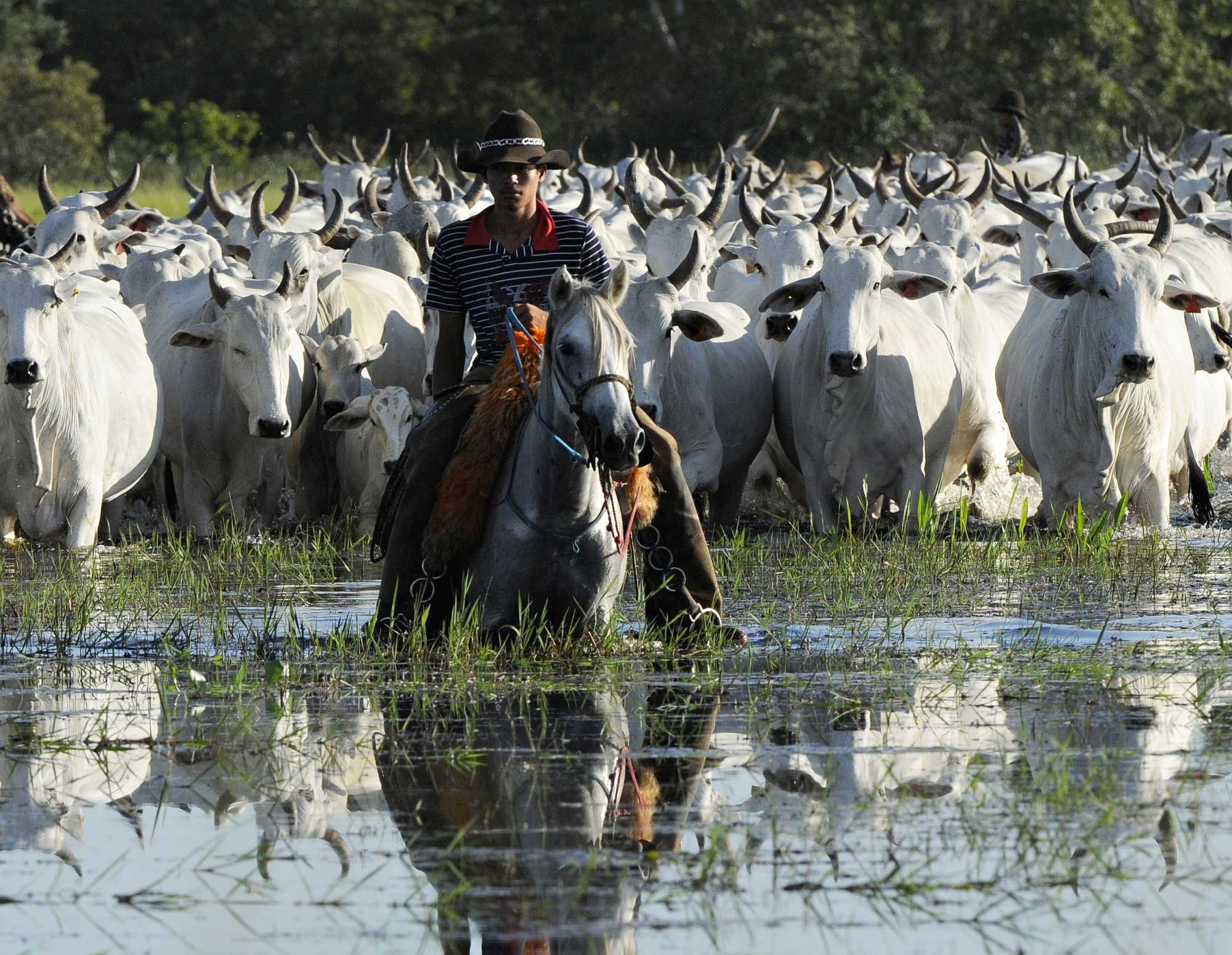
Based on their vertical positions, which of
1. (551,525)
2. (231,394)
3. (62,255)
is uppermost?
(62,255)

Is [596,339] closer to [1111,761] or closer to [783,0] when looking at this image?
[1111,761]

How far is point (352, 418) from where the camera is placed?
448 inches

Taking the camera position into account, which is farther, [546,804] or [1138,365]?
[1138,365]

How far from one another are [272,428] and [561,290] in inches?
174

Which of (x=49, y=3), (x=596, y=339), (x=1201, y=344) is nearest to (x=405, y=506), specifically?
(x=596, y=339)

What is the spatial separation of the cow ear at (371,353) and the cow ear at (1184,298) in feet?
13.9

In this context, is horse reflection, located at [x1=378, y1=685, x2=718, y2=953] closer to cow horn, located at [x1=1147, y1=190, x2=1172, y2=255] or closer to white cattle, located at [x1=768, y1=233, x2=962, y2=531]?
white cattle, located at [x1=768, y1=233, x2=962, y2=531]

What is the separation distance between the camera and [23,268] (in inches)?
400

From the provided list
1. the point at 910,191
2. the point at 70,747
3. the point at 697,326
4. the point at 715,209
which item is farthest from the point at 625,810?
the point at 910,191

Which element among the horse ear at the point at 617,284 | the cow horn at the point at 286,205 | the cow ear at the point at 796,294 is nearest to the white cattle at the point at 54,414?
the cow ear at the point at 796,294

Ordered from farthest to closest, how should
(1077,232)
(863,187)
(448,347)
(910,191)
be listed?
(863,187) < (910,191) < (1077,232) < (448,347)

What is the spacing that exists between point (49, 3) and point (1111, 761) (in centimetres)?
4534

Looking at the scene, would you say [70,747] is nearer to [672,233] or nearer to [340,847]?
[340,847]

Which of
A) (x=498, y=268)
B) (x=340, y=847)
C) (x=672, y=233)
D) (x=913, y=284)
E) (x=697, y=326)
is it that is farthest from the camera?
(x=672, y=233)
